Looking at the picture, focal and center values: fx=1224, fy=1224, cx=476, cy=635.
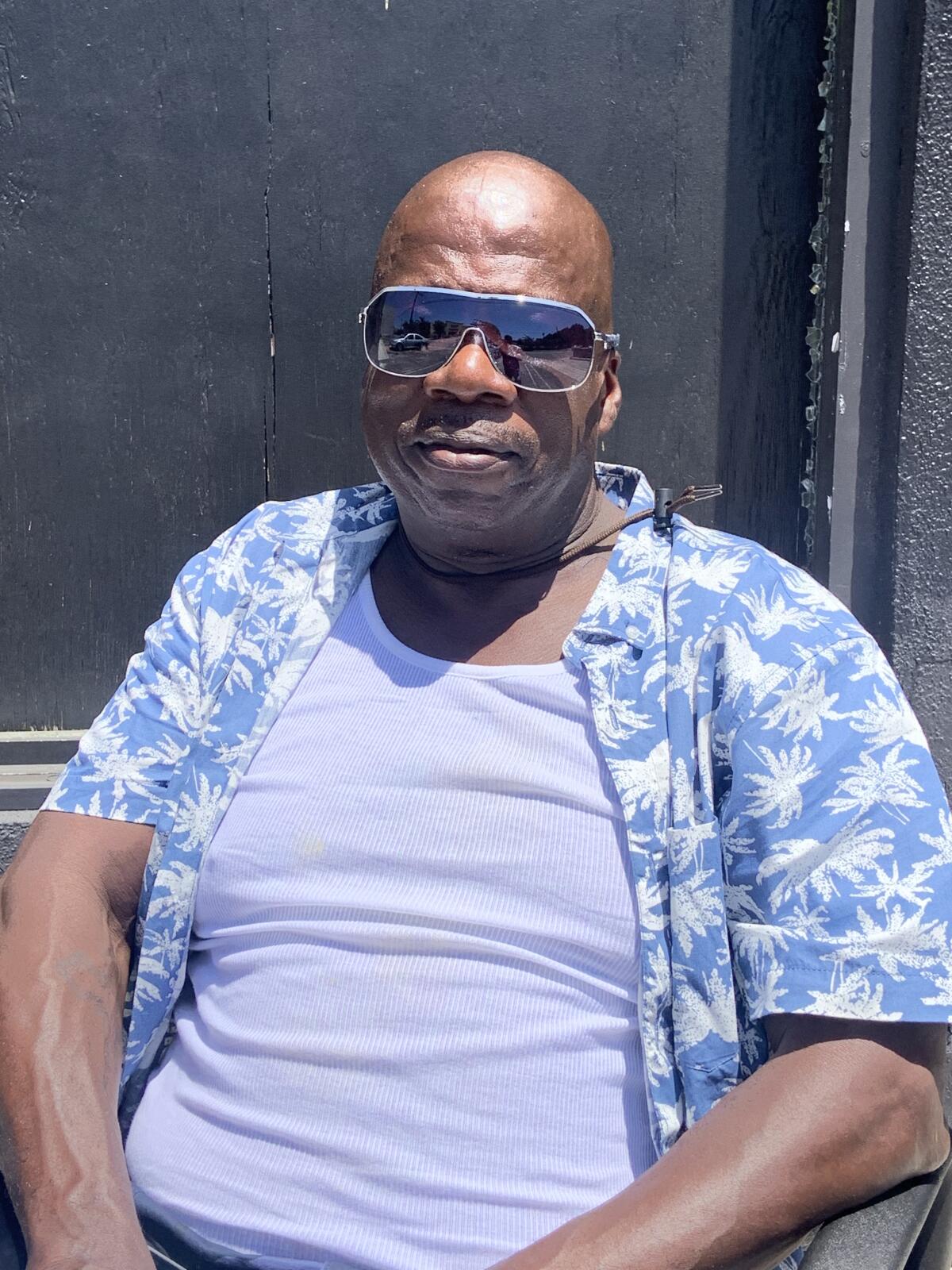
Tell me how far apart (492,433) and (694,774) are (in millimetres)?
537

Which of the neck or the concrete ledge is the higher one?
the neck

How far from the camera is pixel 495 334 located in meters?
1.65

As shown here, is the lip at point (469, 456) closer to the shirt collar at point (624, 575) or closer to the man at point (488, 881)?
the man at point (488, 881)

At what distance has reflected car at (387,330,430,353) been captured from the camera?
168 cm

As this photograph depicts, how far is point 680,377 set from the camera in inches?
98.2

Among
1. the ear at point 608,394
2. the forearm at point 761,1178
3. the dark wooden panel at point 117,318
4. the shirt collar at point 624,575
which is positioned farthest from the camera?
the dark wooden panel at point 117,318

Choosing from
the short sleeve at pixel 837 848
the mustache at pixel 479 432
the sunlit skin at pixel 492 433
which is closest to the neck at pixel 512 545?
the sunlit skin at pixel 492 433

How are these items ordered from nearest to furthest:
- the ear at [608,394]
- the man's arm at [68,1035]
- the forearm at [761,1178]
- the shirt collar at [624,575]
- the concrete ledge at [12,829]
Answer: the forearm at [761,1178]
the man's arm at [68,1035]
the shirt collar at [624,575]
the ear at [608,394]
the concrete ledge at [12,829]

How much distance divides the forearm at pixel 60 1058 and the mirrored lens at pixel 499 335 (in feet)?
2.80

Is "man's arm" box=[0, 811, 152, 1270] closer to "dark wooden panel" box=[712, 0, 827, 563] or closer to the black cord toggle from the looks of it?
the black cord toggle

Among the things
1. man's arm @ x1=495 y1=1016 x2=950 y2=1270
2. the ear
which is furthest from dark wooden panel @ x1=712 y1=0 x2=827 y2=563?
man's arm @ x1=495 y1=1016 x2=950 y2=1270

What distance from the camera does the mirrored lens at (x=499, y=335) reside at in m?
1.66

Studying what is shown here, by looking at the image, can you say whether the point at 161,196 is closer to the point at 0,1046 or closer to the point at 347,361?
the point at 347,361

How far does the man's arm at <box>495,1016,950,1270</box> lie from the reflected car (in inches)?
39.3
